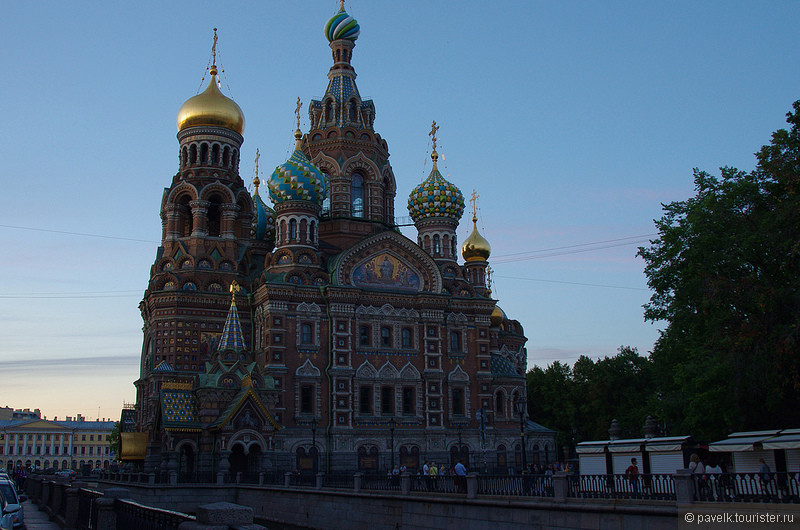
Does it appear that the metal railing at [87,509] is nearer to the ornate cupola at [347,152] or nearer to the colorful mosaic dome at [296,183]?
the colorful mosaic dome at [296,183]

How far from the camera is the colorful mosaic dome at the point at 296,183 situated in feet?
126

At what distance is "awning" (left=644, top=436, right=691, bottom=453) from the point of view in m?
19.1

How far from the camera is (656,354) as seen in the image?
33250mm

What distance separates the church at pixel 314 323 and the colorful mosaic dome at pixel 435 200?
0.08 m

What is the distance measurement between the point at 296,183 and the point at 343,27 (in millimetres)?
12977

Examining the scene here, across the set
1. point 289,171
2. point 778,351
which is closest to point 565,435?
point 289,171

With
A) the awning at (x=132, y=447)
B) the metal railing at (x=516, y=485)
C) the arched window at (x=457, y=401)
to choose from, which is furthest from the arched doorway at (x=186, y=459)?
the metal railing at (x=516, y=485)

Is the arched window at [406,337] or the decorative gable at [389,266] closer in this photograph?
the decorative gable at [389,266]

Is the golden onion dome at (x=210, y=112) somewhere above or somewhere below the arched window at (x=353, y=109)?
below

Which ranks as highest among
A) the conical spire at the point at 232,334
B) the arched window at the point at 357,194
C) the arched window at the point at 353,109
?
the arched window at the point at 353,109

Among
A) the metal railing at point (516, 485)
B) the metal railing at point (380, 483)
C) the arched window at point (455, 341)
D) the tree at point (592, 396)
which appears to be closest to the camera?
the metal railing at point (516, 485)

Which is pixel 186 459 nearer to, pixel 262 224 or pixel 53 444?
pixel 262 224

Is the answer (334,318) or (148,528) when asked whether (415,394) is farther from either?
(148,528)

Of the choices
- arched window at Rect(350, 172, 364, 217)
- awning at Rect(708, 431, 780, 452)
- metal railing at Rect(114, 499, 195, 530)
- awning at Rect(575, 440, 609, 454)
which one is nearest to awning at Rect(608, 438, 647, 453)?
awning at Rect(575, 440, 609, 454)
